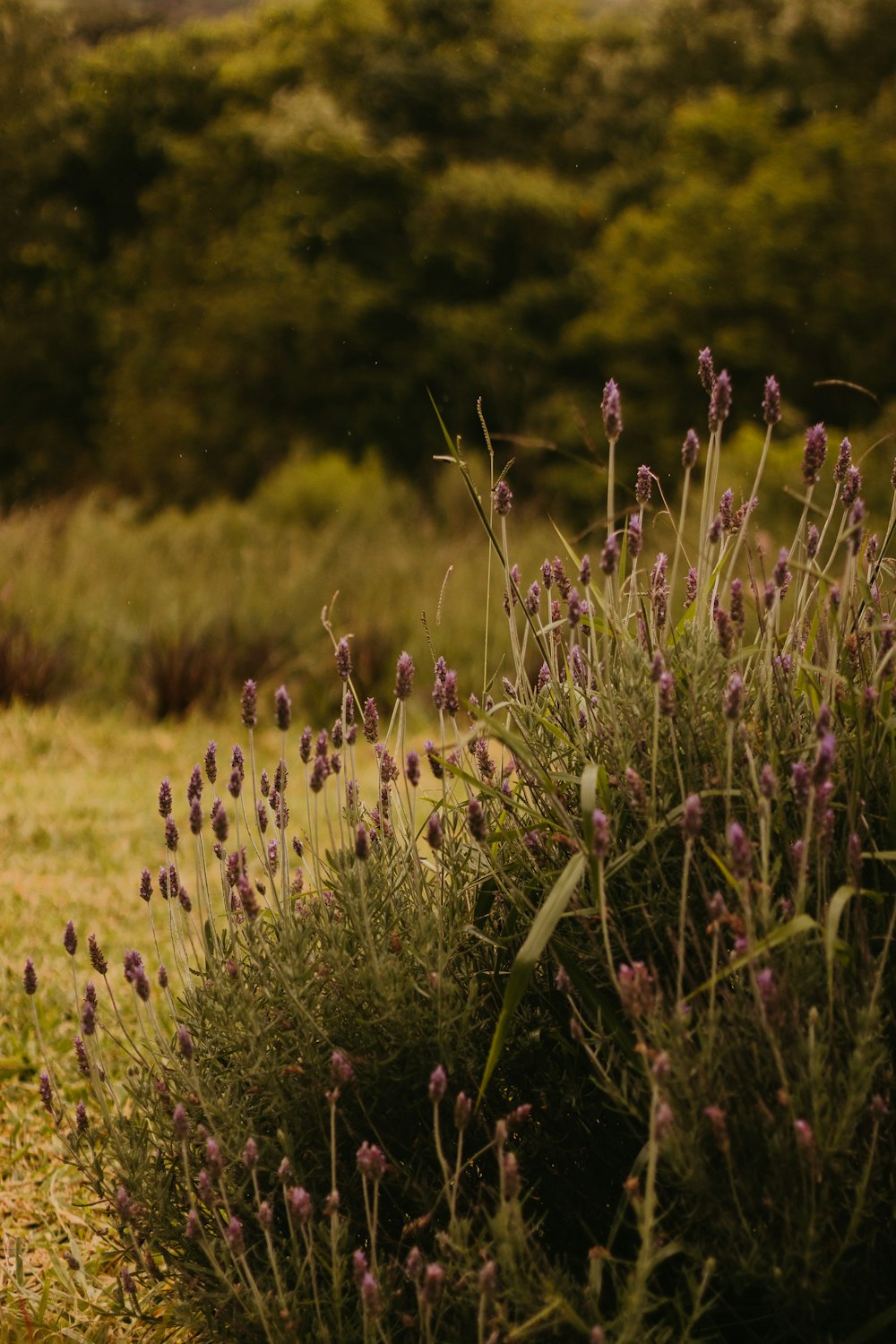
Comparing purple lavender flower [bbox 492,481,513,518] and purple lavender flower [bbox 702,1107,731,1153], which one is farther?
purple lavender flower [bbox 492,481,513,518]

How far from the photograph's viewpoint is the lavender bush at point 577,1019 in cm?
145

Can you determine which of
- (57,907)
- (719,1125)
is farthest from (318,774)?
(57,907)

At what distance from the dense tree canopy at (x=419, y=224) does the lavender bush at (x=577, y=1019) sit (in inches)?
851

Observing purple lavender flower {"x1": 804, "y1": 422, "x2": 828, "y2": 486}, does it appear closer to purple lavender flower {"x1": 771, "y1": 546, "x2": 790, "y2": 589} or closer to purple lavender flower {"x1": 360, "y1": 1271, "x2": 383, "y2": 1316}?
purple lavender flower {"x1": 771, "y1": 546, "x2": 790, "y2": 589}

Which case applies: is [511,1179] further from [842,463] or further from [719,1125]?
[842,463]

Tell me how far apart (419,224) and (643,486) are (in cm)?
2644

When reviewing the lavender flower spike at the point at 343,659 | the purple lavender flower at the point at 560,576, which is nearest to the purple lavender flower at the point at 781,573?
the purple lavender flower at the point at 560,576

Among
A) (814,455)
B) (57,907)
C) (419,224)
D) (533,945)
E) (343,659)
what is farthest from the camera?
(419,224)

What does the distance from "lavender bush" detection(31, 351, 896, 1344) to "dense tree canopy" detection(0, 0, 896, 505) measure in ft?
70.9

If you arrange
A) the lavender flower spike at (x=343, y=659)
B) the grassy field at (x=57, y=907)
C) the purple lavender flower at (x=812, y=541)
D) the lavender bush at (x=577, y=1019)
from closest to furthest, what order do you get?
the lavender bush at (x=577, y=1019)
the lavender flower spike at (x=343, y=659)
the purple lavender flower at (x=812, y=541)
the grassy field at (x=57, y=907)

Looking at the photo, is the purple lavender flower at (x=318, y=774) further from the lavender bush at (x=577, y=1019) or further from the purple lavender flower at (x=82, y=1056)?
the purple lavender flower at (x=82, y=1056)

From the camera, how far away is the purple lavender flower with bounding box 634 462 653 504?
183 centimetres

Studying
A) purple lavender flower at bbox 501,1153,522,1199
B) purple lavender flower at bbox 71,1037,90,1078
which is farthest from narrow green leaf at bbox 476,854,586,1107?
purple lavender flower at bbox 71,1037,90,1078

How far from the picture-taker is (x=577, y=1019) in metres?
1.56
